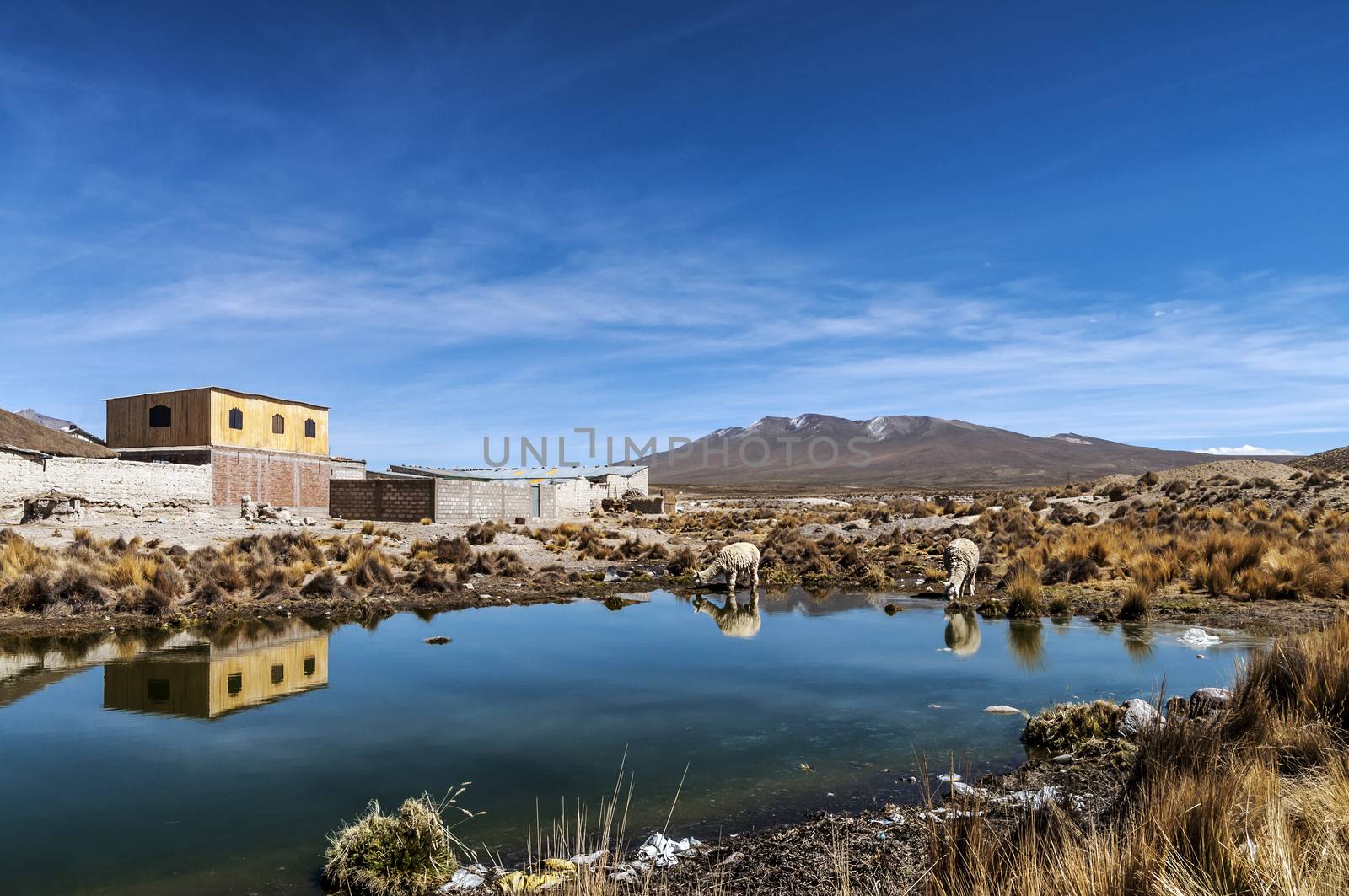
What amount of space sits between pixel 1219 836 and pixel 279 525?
31.2 metres

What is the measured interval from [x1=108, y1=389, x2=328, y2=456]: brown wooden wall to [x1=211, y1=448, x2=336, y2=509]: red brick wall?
0.55 meters

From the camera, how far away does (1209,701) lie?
711cm

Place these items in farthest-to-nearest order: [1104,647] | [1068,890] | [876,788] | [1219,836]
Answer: [1104,647], [876,788], [1219,836], [1068,890]

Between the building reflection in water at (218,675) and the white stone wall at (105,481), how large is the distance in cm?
1938

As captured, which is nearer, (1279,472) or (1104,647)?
(1104,647)

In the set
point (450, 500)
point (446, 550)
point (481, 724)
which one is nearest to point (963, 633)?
point (481, 724)

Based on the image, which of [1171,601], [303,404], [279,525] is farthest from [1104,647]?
[303,404]

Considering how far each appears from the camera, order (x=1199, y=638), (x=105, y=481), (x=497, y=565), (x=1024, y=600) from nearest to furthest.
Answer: (x=1199, y=638)
(x=1024, y=600)
(x=497, y=565)
(x=105, y=481)

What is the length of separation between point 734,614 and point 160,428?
34.5 metres

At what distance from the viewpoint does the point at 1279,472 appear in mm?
39844

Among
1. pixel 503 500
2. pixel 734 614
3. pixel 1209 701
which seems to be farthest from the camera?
pixel 503 500

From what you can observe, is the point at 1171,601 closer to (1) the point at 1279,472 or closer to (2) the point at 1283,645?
(2) the point at 1283,645

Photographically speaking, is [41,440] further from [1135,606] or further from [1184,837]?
[1184,837]

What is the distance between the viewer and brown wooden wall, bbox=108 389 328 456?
38594mm
